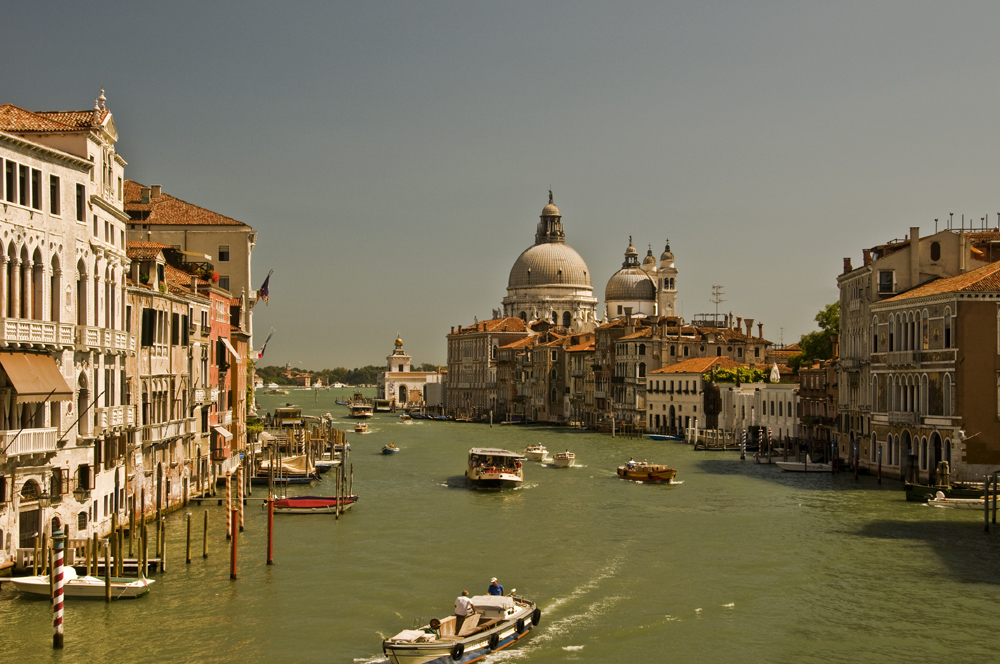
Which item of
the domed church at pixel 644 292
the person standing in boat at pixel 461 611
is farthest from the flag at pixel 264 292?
the domed church at pixel 644 292

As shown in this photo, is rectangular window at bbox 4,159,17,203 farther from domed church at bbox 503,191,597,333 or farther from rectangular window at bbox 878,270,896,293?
domed church at bbox 503,191,597,333

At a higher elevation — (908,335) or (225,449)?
(908,335)

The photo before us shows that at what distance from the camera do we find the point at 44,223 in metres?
18.8

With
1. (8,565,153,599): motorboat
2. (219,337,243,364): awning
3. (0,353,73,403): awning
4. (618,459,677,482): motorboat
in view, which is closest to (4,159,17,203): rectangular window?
(0,353,73,403): awning

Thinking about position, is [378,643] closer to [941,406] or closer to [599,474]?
[941,406]

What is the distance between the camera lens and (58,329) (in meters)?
18.9

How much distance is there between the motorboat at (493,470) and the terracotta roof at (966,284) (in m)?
12.0

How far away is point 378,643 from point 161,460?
1063 centimetres

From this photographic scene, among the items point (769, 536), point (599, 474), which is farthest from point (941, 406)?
point (599, 474)

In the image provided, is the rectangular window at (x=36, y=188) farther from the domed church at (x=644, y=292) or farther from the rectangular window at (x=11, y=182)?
the domed church at (x=644, y=292)

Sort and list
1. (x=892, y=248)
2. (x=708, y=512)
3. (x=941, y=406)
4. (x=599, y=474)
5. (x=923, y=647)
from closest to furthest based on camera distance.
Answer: (x=923, y=647)
(x=708, y=512)
(x=941, y=406)
(x=892, y=248)
(x=599, y=474)

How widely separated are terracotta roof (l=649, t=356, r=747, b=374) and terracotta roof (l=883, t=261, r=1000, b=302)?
25.8 metres

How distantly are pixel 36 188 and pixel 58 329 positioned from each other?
2.12m

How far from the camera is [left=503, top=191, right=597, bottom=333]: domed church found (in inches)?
4478
